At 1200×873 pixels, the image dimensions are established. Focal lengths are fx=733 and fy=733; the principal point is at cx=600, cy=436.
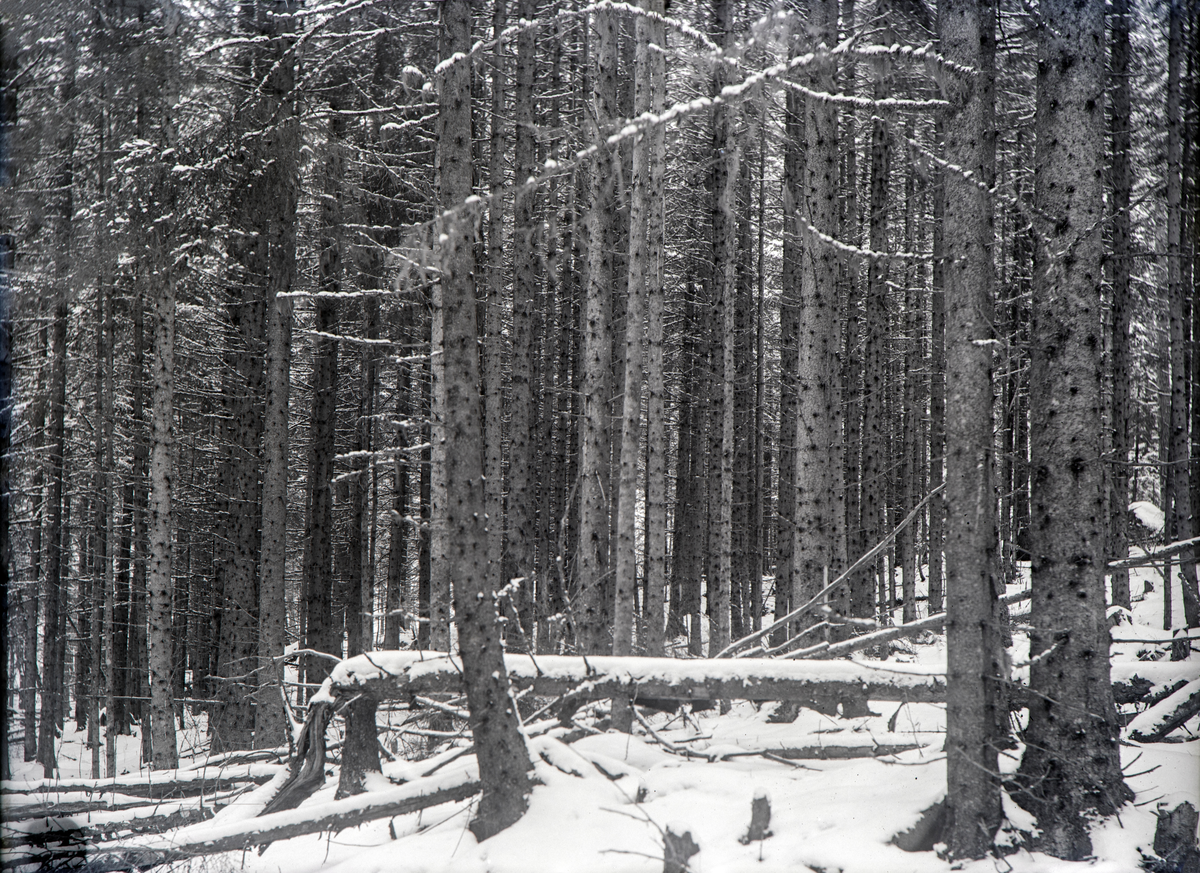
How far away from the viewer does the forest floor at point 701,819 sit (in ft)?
14.9

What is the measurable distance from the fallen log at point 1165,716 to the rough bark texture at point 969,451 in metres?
2.74

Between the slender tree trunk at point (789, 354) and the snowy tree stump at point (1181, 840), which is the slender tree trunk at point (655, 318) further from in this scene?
the snowy tree stump at point (1181, 840)

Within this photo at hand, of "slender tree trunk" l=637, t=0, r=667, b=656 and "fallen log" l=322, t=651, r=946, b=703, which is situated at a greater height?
"slender tree trunk" l=637, t=0, r=667, b=656

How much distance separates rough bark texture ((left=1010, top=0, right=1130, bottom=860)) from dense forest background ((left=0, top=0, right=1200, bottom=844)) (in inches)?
7.3

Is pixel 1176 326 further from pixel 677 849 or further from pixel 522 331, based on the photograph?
pixel 677 849

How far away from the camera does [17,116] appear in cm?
810

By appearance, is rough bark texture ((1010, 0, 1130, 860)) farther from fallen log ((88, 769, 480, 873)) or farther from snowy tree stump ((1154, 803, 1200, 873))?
fallen log ((88, 769, 480, 873))

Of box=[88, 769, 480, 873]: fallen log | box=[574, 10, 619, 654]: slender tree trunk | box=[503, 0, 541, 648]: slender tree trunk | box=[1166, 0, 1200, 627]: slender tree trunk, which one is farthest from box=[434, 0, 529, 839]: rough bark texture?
box=[1166, 0, 1200, 627]: slender tree trunk

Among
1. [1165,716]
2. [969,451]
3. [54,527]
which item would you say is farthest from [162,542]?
[1165,716]

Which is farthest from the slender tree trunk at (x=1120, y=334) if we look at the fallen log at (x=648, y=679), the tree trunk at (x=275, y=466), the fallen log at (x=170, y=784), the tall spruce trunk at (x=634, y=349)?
the tree trunk at (x=275, y=466)

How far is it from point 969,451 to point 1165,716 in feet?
12.8

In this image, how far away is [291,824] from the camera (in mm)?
5066

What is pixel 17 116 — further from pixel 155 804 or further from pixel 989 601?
pixel 989 601

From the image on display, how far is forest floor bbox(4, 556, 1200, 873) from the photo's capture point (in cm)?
454
